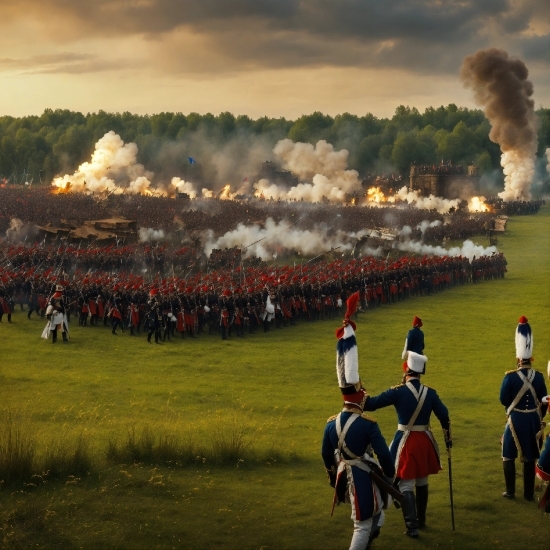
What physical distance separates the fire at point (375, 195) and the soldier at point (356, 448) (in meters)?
57.6

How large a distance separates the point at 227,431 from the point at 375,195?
54.5 m

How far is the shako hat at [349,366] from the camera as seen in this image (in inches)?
283

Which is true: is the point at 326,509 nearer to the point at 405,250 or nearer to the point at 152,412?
the point at 152,412

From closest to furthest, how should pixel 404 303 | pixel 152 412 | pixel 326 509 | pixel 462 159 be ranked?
pixel 326 509
pixel 152 412
pixel 404 303
pixel 462 159

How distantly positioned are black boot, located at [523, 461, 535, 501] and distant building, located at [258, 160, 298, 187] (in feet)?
207

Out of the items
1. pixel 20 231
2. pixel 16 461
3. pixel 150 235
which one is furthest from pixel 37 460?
pixel 150 235

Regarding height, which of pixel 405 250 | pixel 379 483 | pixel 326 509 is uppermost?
pixel 405 250

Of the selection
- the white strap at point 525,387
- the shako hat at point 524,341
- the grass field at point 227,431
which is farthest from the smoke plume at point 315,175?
the white strap at point 525,387

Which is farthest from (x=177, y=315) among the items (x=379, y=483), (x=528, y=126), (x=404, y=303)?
(x=528, y=126)

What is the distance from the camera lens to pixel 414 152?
8325 cm

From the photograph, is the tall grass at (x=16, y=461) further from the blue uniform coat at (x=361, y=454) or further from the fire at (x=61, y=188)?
the fire at (x=61, y=188)

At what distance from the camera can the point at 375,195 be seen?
64688 mm

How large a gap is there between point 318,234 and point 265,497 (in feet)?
94.3

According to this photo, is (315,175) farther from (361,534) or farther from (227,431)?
(361,534)
